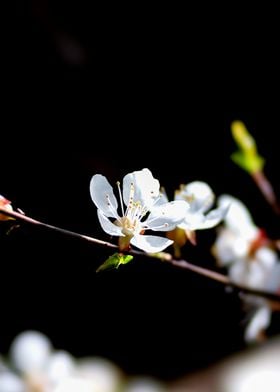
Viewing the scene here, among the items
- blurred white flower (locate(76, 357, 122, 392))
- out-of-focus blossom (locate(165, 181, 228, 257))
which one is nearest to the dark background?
blurred white flower (locate(76, 357, 122, 392))

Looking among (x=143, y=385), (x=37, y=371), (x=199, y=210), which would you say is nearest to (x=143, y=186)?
(x=199, y=210)

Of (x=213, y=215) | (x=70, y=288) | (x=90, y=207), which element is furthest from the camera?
(x=70, y=288)

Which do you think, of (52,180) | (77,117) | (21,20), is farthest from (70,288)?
(21,20)

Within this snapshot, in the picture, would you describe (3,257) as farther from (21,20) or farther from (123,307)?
(21,20)

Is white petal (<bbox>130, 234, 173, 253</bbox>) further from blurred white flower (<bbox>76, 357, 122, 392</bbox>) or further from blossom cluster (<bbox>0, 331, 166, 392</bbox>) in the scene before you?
blurred white flower (<bbox>76, 357, 122, 392</bbox>)

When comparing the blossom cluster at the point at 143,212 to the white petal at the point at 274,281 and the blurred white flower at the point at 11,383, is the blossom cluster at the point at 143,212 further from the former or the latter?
the blurred white flower at the point at 11,383

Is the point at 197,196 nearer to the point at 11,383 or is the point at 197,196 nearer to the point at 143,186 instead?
the point at 143,186
